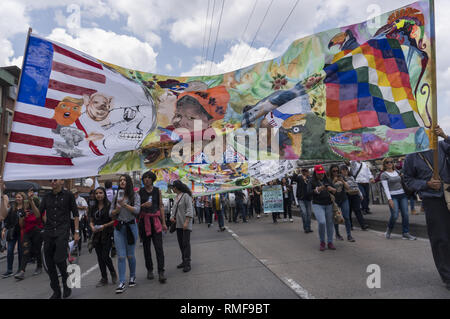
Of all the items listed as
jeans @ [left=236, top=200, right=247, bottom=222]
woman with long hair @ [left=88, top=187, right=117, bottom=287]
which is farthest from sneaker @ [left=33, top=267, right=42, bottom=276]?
jeans @ [left=236, top=200, right=247, bottom=222]

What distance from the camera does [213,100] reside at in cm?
511

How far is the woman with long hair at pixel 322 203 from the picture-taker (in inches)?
268

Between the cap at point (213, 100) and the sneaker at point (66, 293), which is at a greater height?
the cap at point (213, 100)

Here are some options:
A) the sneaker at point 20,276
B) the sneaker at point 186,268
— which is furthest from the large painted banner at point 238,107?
the sneaker at point 20,276

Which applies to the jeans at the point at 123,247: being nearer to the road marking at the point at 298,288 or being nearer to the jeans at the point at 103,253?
the jeans at the point at 103,253

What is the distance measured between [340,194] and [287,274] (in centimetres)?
366

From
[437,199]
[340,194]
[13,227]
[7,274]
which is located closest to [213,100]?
[437,199]

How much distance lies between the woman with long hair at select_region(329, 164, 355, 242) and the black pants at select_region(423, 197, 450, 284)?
10.1ft

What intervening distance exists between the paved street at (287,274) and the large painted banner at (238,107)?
5.74 feet

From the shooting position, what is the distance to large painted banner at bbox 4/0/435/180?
13.5 feet
